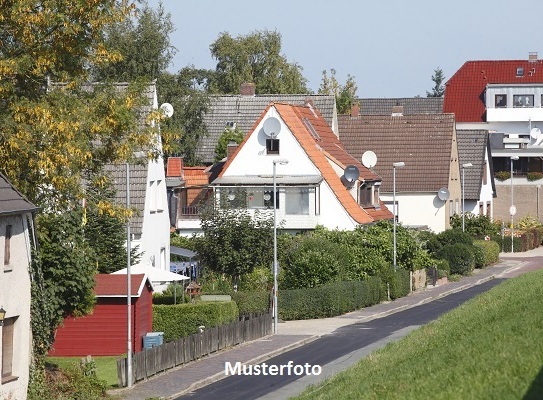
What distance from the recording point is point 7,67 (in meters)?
29.3

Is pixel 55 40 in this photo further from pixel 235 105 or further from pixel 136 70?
pixel 235 105

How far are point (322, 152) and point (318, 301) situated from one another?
15.7 metres

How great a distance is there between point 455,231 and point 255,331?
30.9 m

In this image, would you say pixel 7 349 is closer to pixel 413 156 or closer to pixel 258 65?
pixel 413 156

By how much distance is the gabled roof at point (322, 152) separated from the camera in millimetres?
63000

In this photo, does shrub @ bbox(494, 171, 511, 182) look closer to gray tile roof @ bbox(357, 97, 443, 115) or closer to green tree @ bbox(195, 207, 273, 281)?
gray tile roof @ bbox(357, 97, 443, 115)

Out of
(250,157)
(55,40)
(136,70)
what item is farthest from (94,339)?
(136,70)

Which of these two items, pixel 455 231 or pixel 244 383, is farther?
pixel 455 231

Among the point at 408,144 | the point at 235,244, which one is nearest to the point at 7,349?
the point at 235,244

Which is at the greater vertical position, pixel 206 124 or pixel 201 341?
pixel 206 124

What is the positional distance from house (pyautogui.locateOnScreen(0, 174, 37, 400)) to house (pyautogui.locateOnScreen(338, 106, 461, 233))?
5226cm

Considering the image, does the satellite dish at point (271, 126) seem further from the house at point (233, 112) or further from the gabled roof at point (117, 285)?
the gabled roof at point (117, 285)

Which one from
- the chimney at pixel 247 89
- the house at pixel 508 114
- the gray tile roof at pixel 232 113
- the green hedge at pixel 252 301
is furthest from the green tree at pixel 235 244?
the house at pixel 508 114

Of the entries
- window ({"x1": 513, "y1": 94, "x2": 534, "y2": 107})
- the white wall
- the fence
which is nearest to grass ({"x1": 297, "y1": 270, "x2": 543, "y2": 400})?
the white wall
